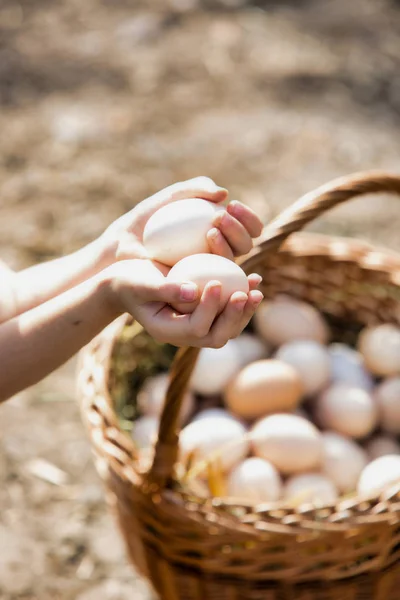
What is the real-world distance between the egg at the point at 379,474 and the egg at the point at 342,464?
1.1 inches

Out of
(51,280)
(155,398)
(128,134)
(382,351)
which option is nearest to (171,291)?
(51,280)

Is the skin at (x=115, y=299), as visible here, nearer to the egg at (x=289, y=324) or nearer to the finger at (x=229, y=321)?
the finger at (x=229, y=321)

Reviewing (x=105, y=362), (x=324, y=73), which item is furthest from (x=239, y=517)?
(x=324, y=73)

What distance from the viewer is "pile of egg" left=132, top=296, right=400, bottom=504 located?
3.75 ft

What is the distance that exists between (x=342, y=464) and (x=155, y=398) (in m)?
0.31

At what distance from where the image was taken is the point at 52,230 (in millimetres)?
1999

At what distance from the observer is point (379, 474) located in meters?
1.12

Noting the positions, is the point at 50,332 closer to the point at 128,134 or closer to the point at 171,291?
the point at 171,291

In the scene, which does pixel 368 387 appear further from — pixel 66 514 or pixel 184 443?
pixel 66 514

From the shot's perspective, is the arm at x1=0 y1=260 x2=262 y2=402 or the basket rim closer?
the arm at x1=0 y1=260 x2=262 y2=402

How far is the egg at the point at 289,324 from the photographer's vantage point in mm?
1393

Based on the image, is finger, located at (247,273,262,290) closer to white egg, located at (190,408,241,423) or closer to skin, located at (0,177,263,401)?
skin, located at (0,177,263,401)

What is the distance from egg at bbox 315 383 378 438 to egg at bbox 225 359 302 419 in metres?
0.06

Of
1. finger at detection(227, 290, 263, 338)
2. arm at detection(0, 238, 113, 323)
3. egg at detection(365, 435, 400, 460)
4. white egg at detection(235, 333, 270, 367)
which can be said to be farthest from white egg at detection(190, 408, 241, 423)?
finger at detection(227, 290, 263, 338)
